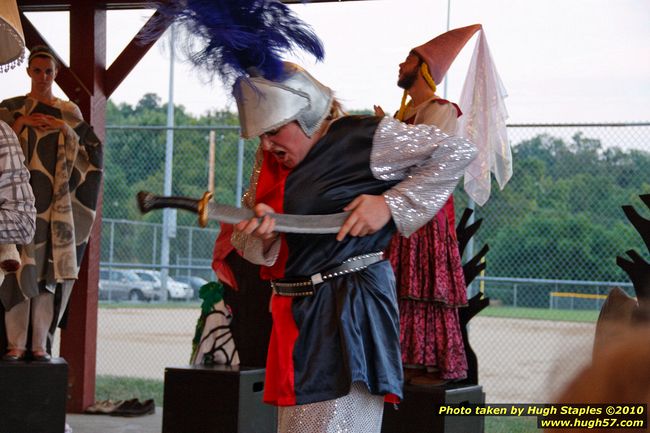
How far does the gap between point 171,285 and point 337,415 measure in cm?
561

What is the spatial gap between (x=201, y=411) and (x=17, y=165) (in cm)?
165

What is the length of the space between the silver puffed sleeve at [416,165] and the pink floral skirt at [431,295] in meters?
1.85

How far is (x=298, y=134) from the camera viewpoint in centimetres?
228

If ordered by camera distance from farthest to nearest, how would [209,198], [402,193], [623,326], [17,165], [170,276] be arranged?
1. [170,276]
2. [17,165]
3. [402,193]
4. [209,198]
5. [623,326]

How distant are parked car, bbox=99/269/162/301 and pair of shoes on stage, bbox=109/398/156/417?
144 cm

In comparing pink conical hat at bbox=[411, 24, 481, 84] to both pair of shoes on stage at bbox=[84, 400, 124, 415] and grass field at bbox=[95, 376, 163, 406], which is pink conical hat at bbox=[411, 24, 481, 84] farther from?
grass field at bbox=[95, 376, 163, 406]

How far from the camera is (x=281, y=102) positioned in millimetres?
2229

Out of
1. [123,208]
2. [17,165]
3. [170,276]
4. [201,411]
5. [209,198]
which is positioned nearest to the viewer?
[209,198]

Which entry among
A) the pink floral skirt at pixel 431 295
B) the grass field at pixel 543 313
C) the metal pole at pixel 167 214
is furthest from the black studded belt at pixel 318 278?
the metal pole at pixel 167 214

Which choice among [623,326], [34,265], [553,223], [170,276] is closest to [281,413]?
[623,326]

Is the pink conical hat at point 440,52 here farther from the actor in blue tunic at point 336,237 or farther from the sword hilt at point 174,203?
the sword hilt at point 174,203

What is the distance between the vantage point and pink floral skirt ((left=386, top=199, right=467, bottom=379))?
4.16m

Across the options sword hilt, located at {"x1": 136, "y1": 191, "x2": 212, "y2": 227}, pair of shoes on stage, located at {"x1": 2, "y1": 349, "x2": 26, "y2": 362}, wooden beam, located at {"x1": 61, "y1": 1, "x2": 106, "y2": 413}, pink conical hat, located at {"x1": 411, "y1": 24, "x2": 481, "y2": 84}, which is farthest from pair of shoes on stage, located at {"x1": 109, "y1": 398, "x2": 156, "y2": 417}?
sword hilt, located at {"x1": 136, "y1": 191, "x2": 212, "y2": 227}

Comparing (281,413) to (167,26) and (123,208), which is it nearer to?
(167,26)
